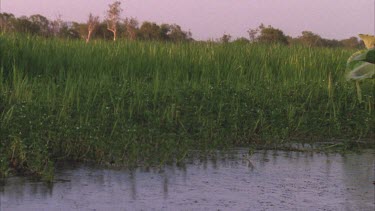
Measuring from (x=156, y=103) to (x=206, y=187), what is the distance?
2320 mm

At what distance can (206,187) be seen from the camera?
4.50 m

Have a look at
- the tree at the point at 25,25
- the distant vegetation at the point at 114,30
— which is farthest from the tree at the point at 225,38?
the tree at the point at 25,25

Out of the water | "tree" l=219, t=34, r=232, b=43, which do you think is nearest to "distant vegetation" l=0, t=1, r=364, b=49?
"tree" l=219, t=34, r=232, b=43

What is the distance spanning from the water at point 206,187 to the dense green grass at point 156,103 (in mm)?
219

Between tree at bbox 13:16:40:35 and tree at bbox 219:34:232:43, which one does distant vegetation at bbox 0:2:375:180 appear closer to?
tree at bbox 219:34:232:43

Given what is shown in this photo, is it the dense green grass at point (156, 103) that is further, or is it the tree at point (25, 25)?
the tree at point (25, 25)

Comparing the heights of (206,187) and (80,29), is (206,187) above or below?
below

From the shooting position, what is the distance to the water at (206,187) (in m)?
4.09

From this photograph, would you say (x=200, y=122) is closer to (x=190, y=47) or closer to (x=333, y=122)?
(x=333, y=122)

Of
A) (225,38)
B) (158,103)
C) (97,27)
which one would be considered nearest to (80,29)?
(97,27)

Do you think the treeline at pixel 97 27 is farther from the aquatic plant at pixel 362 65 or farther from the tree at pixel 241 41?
the aquatic plant at pixel 362 65

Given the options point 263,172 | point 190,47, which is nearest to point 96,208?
point 263,172

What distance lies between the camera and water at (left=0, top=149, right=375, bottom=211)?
4086 millimetres

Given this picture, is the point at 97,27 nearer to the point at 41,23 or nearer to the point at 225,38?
the point at 41,23
